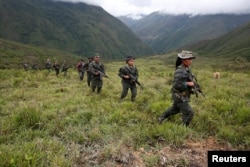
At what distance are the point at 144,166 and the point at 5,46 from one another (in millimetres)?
186146

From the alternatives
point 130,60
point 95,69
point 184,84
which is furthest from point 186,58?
point 95,69

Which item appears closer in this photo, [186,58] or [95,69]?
[186,58]

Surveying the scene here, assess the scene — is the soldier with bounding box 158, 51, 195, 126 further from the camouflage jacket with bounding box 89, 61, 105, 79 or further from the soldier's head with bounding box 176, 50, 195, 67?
the camouflage jacket with bounding box 89, 61, 105, 79

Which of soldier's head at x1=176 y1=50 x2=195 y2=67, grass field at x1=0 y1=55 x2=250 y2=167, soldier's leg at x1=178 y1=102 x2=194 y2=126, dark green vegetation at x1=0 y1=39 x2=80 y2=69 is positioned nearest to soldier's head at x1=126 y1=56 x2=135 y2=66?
grass field at x1=0 y1=55 x2=250 y2=167

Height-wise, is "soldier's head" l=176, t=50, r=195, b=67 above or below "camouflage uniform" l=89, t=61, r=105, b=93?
above

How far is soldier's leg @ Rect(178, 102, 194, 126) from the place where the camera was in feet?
28.5

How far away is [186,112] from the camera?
8.71 meters

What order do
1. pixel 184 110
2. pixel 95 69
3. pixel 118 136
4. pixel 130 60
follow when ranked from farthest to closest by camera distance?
pixel 95 69, pixel 130 60, pixel 184 110, pixel 118 136

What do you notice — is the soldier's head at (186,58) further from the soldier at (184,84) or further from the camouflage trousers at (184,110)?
the camouflage trousers at (184,110)

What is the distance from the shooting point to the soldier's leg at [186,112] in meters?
8.67

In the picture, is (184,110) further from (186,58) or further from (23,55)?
(23,55)

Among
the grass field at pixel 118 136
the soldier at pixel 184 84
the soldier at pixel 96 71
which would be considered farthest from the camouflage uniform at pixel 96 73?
the soldier at pixel 184 84

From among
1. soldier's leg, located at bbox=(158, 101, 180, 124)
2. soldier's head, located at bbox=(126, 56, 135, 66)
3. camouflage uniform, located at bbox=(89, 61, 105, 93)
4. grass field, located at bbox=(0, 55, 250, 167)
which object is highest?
soldier's head, located at bbox=(126, 56, 135, 66)

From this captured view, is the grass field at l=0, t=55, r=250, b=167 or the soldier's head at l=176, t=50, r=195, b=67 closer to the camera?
the grass field at l=0, t=55, r=250, b=167
